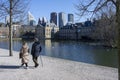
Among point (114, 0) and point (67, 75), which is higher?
point (114, 0)

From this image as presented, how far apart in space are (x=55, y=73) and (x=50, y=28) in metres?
171


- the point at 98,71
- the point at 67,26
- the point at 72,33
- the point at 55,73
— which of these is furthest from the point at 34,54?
the point at 67,26

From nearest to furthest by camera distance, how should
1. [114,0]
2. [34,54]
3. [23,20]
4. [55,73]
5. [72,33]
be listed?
[114,0] → [55,73] → [34,54] → [23,20] → [72,33]

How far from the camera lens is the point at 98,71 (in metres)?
16.5

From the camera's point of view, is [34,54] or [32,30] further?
[32,30]

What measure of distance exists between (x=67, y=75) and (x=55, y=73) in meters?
0.98

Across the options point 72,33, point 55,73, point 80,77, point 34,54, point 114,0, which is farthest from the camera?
point 72,33

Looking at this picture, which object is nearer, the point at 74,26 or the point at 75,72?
the point at 75,72

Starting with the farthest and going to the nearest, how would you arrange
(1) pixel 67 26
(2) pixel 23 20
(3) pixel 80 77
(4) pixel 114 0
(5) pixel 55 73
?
(1) pixel 67 26, (2) pixel 23 20, (5) pixel 55 73, (3) pixel 80 77, (4) pixel 114 0

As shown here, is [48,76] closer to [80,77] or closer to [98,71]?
[80,77]

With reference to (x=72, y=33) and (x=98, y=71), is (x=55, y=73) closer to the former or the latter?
(x=98, y=71)

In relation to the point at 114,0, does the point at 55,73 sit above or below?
below

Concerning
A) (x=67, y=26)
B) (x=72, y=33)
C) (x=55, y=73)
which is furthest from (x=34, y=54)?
(x=67, y=26)

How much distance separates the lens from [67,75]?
1523cm
